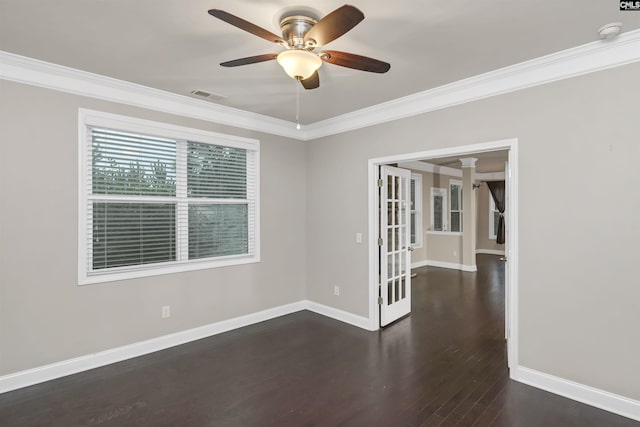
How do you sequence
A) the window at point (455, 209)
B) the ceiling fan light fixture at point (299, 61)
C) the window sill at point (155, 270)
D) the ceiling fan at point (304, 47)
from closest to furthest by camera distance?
the ceiling fan at point (304, 47)
the ceiling fan light fixture at point (299, 61)
the window sill at point (155, 270)
the window at point (455, 209)

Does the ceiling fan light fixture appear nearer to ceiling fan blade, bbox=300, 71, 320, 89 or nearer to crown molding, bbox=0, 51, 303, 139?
ceiling fan blade, bbox=300, 71, 320, 89

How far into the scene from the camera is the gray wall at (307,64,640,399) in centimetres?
234

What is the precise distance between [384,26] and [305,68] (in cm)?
67

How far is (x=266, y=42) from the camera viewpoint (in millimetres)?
2414

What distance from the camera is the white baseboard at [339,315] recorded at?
408 centimetres

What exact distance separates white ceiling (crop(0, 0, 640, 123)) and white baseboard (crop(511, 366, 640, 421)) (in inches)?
104

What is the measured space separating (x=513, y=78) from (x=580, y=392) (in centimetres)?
264

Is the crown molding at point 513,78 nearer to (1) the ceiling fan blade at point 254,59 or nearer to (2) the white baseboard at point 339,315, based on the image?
(1) the ceiling fan blade at point 254,59

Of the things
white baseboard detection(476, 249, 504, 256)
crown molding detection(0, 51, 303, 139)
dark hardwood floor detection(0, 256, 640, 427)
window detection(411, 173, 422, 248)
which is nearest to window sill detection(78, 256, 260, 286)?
dark hardwood floor detection(0, 256, 640, 427)

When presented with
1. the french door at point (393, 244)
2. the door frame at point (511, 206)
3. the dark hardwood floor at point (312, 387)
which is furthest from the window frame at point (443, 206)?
the door frame at point (511, 206)

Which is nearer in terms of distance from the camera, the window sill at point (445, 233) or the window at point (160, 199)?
the window at point (160, 199)

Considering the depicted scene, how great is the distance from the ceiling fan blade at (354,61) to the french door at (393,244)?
2.00m

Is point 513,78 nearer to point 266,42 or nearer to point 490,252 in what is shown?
point 266,42

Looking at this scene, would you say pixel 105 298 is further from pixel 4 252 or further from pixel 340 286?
pixel 340 286
